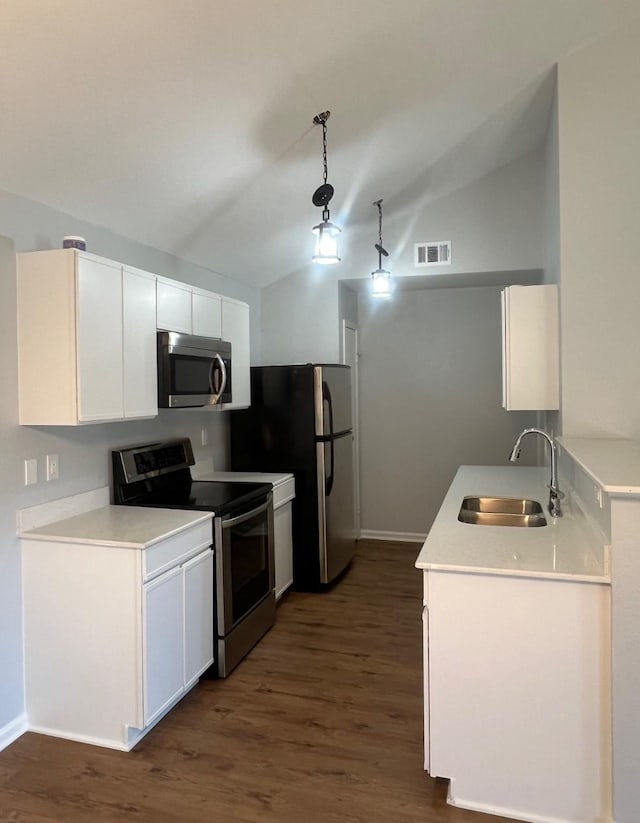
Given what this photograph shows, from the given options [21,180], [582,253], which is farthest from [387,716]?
[21,180]

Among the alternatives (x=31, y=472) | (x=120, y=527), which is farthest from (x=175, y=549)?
(x=31, y=472)

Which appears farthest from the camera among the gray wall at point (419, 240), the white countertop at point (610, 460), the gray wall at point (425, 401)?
the gray wall at point (425, 401)

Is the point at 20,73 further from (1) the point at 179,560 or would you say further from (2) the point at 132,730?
(2) the point at 132,730

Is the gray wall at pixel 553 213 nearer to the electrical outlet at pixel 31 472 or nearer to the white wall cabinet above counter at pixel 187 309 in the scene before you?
the white wall cabinet above counter at pixel 187 309

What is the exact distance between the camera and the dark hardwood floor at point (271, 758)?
2.10 meters

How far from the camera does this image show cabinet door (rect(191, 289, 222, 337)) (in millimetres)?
3396

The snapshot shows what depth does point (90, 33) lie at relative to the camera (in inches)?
73.5

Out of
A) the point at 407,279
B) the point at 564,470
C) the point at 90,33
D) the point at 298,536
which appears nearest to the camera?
the point at 90,33

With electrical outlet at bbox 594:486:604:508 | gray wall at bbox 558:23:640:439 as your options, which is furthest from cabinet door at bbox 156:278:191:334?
electrical outlet at bbox 594:486:604:508

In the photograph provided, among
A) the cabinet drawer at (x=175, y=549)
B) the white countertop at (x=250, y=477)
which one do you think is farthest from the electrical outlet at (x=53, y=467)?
the white countertop at (x=250, y=477)

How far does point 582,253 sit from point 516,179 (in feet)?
5.60

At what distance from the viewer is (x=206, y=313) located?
139 inches

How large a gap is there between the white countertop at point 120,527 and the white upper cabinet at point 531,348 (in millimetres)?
1822

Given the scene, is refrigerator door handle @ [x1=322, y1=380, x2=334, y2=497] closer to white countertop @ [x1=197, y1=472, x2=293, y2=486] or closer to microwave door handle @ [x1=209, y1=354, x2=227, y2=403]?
white countertop @ [x1=197, y1=472, x2=293, y2=486]
